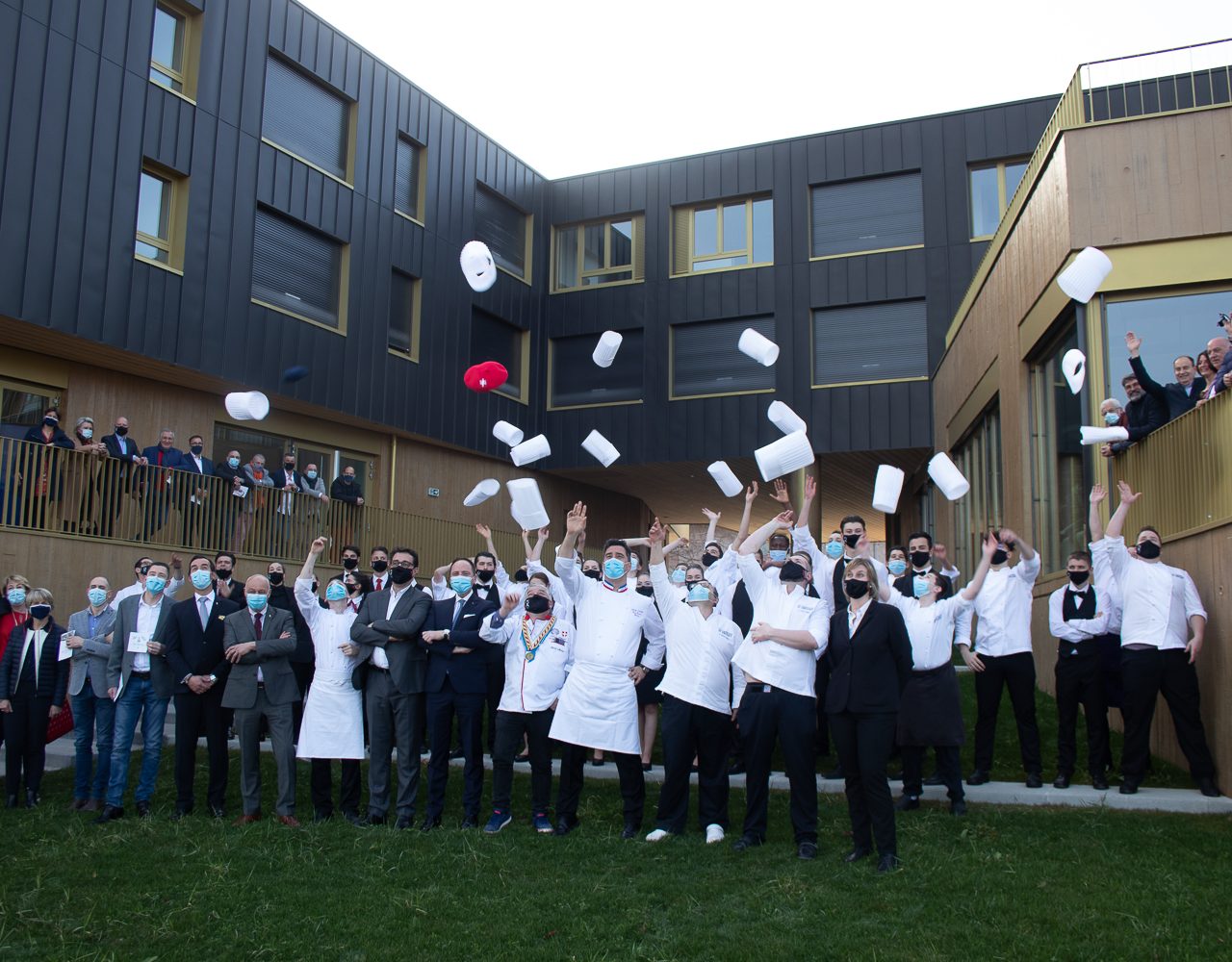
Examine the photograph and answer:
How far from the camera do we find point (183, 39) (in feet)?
57.6

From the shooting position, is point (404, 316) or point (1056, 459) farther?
point (404, 316)

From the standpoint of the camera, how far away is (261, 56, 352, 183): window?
19047 millimetres

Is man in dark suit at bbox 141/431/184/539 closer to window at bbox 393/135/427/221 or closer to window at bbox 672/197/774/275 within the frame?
window at bbox 393/135/427/221

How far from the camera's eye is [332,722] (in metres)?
8.34

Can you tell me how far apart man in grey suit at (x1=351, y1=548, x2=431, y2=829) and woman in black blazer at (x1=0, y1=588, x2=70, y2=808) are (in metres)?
2.88

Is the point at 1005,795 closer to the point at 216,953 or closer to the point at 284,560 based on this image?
the point at 216,953

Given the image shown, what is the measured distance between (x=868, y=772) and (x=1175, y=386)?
5.33 m

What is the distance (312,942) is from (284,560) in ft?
41.2

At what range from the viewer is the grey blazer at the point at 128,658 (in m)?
8.73

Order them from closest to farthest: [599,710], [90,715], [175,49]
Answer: [599,710]
[90,715]
[175,49]

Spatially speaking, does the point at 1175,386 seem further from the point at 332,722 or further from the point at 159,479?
the point at 159,479

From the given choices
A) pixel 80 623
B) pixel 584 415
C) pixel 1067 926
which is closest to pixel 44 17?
pixel 80 623

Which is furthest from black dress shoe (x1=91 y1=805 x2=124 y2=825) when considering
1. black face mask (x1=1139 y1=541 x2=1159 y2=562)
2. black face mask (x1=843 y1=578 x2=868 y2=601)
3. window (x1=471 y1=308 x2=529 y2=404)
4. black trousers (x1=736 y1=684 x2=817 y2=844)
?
window (x1=471 y1=308 x2=529 y2=404)

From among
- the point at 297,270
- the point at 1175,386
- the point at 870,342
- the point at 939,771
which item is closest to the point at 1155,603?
the point at 939,771
